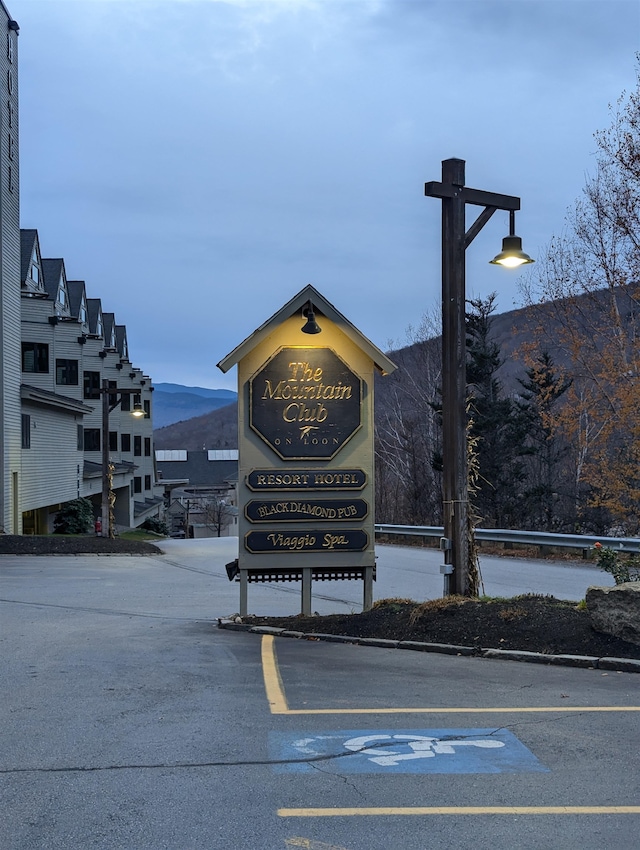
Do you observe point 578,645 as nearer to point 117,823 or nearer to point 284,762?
point 284,762

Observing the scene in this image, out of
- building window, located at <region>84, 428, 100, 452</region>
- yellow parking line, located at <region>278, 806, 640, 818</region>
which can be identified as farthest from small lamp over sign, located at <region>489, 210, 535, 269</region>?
building window, located at <region>84, 428, 100, 452</region>

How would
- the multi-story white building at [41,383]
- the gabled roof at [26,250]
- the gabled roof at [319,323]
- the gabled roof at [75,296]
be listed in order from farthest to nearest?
the gabled roof at [75,296], the gabled roof at [26,250], the multi-story white building at [41,383], the gabled roof at [319,323]

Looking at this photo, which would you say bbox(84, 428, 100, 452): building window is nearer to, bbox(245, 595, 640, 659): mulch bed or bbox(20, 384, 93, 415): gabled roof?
bbox(20, 384, 93, 415): gabled roof

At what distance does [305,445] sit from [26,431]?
23.5m

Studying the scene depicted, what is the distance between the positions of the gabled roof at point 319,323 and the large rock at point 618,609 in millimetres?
4854

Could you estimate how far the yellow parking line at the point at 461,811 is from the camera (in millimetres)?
4746

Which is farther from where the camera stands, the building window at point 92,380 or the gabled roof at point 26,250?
the building window at point 92,380

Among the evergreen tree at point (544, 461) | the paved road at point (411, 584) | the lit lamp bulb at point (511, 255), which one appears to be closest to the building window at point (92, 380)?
the evergreen tree at point (544, 461)

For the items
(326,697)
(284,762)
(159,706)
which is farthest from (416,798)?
(159,706)

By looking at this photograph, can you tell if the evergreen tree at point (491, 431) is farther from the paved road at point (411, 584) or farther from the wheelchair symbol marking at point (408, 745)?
the wheelchair symbol marking at point (408, 745)

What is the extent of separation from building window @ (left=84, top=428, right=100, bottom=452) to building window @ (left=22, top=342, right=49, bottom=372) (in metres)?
10.6

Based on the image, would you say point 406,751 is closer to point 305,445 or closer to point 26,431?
point 305,445

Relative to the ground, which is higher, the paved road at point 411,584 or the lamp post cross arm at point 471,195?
the lamp post cross arm at point 471,195

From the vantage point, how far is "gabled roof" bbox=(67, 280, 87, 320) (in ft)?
162
